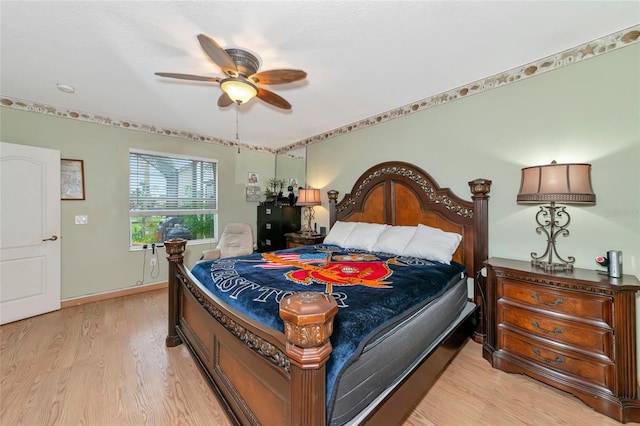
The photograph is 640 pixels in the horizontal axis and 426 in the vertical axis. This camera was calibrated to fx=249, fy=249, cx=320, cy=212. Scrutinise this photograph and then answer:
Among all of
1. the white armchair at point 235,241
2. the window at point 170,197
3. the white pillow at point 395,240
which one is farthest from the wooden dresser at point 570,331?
the window at point 170,197

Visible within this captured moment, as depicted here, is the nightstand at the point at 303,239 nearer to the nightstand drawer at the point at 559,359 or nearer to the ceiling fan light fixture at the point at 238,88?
the ceiling fan light fixture at the point at 238,88

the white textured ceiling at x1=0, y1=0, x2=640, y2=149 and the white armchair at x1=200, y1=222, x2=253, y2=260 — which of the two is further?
the white armchair at x1=200, y1=222, x2=253, y2=260

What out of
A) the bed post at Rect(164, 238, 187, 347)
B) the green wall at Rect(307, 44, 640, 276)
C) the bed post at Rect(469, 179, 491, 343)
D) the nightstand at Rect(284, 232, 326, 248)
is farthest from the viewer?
the nightstand at Rect(284, 232, 326, 248)

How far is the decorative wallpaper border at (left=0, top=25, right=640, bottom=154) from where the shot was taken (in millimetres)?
1955

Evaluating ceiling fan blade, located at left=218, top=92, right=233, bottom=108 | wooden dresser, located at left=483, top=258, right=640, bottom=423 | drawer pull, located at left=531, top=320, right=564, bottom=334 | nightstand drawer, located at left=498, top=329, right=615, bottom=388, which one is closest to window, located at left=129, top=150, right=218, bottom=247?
ceiling fan blade, located at left=218, top=92, right=233, bottom=108

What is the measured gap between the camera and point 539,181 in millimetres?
1910

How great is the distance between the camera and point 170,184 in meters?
4.18

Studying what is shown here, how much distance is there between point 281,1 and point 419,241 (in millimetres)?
2315

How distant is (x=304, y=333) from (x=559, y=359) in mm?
2085

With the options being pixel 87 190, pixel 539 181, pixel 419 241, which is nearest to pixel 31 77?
pixel 87 190

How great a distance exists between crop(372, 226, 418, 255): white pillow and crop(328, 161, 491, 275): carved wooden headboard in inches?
10.6

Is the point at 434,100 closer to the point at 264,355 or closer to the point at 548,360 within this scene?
the point at 548,360

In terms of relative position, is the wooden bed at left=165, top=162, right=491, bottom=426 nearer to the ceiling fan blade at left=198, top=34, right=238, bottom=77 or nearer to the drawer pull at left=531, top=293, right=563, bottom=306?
the drawer pull at left=531, top=293, right=563, bottom=306

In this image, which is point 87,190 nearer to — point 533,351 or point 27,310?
point 27,310
